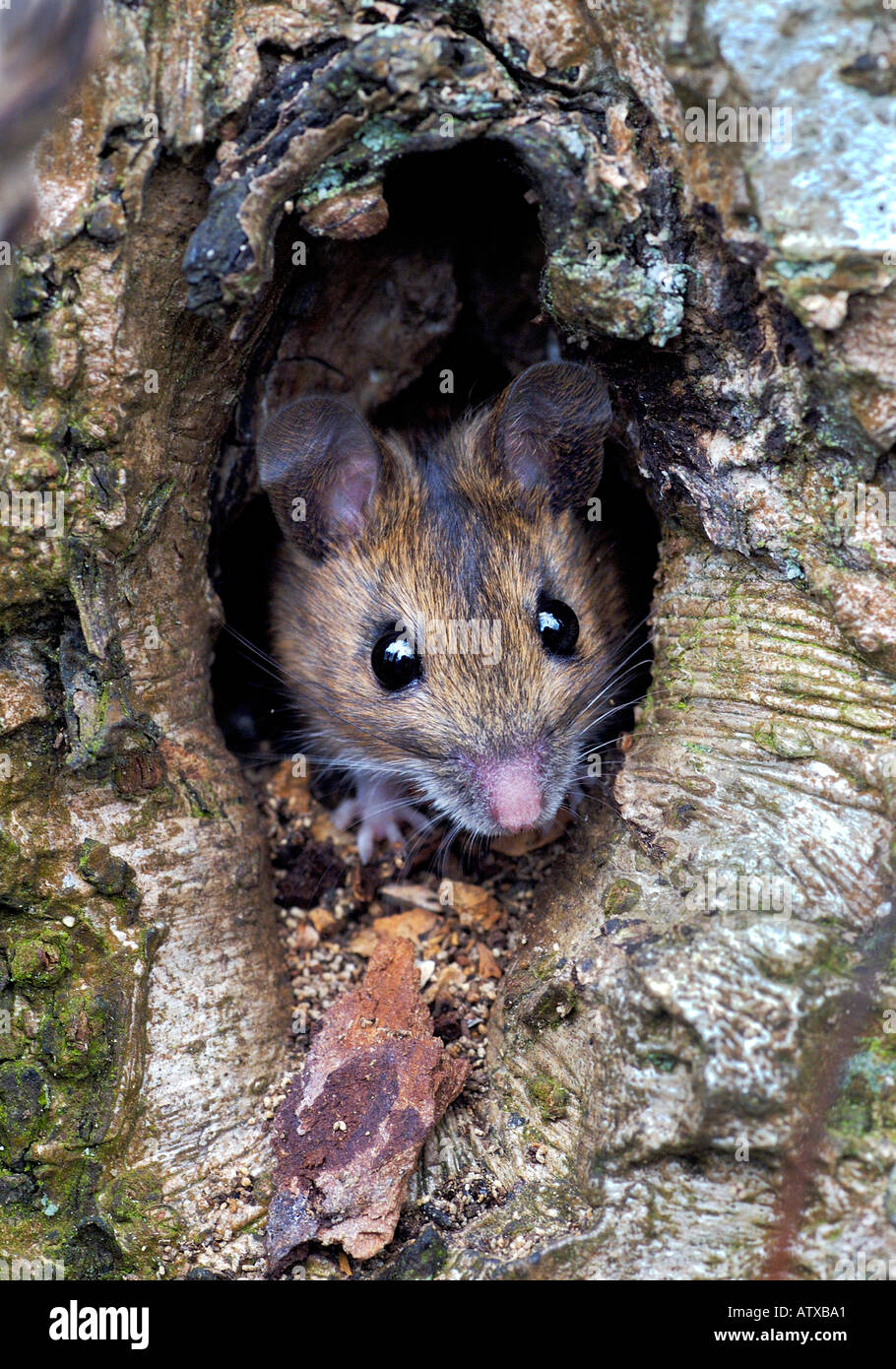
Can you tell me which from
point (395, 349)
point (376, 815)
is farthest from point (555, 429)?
point (376, 815)

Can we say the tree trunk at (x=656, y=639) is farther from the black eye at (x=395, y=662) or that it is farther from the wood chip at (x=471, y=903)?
the black eye at (x=395, y=662)

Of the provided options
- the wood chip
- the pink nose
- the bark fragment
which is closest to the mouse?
the pink nose

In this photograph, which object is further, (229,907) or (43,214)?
(229,907)

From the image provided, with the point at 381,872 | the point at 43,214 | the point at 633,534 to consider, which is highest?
the point at 43,214

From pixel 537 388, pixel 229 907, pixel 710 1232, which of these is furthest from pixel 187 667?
pixel 710 1232

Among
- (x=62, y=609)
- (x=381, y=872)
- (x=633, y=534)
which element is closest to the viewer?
(x=62, y=609)

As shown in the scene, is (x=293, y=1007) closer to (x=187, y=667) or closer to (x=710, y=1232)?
(x=187, y=667)
